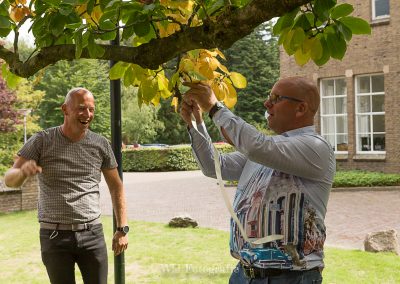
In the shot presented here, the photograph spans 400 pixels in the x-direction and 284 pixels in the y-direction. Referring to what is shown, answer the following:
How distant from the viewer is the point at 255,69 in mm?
57375

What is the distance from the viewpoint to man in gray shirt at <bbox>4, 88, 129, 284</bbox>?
3.86 meters

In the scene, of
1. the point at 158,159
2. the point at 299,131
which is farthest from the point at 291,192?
the point at 158,159

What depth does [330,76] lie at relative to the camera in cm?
2123

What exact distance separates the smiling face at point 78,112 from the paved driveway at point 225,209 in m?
5.95

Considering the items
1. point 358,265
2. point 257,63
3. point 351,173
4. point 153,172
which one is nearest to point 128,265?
point 358,265

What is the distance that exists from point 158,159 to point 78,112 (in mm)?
26887

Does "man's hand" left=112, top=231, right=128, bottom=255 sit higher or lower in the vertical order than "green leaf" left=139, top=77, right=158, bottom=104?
lower

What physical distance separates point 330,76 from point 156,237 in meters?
13.7

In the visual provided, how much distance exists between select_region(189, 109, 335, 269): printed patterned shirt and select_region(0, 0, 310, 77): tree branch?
338 millimetres

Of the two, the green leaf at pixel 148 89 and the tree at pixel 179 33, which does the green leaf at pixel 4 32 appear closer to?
the tree at pixel 179 33

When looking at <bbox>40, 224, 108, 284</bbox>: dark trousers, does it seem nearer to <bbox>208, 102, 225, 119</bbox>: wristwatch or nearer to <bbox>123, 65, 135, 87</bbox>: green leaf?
<bbox>123, 65, 135, 87</bbox>: green leaf

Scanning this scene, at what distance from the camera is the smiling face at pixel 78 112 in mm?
4047

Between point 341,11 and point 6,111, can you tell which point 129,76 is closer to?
point 341,11

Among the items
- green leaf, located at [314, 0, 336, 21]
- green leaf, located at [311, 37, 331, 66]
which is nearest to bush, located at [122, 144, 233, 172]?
green leaf, located at [311, 37, 331, 66]
